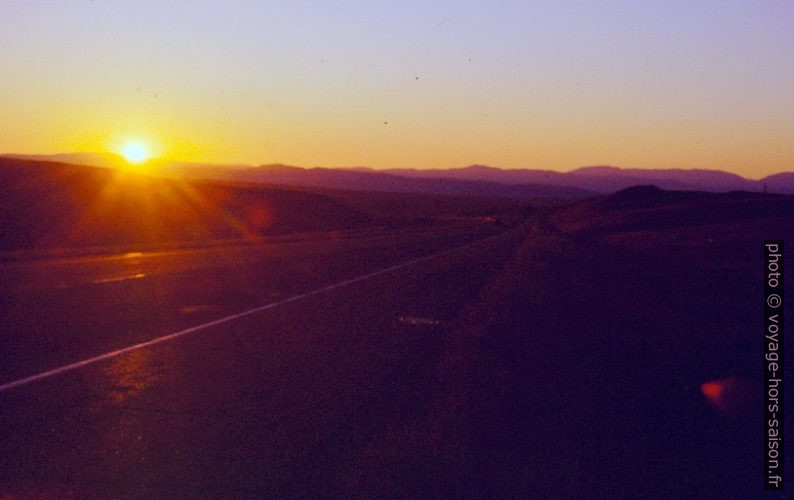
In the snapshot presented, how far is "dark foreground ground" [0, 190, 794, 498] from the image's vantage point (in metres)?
7.75

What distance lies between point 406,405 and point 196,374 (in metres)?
2.81

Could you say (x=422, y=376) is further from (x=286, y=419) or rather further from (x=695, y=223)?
(x=695, y=223)

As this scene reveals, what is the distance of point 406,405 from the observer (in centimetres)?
1051

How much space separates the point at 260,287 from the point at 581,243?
94.1ft

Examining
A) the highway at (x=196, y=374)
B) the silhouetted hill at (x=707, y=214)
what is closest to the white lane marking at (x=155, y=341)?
the highway at (x=196, y=374)

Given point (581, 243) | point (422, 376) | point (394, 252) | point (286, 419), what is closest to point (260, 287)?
point (422, 376)

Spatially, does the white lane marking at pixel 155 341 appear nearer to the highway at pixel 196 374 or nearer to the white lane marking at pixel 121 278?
the highway at pixel 196 374

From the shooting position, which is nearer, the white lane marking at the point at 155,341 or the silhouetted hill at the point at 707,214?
the white lane marking at the point at 155,341

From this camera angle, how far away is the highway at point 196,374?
790cm

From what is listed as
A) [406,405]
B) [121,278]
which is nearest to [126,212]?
[121,278]

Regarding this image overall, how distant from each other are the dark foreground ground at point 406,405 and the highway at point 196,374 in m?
0.04

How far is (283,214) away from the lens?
89.2 m

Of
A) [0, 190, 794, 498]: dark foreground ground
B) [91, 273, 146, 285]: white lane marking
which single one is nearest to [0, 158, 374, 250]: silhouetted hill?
[91, 273, 146, 285]: white lane marking

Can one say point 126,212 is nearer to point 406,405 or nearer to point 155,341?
point 155,341
